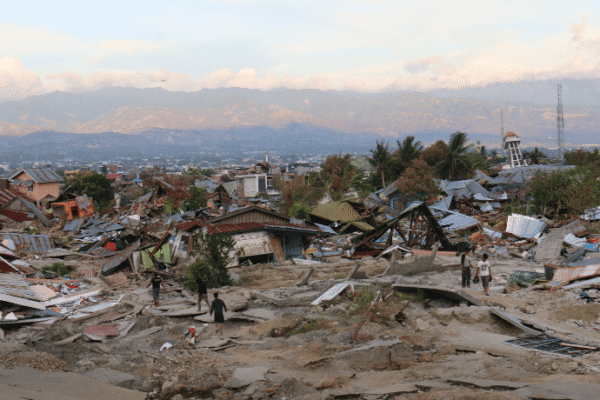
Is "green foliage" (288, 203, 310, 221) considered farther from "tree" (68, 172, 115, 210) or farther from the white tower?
the white tower

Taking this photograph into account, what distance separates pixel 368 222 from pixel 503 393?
2462 centimetres

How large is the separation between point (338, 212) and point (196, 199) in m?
12.3

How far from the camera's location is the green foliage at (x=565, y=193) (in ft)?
80.3

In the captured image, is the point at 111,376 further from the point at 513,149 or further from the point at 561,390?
the point at 513,149

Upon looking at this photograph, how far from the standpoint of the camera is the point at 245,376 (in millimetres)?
7184

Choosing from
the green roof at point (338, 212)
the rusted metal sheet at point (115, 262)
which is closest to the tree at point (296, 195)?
the green roof at point (338, 212)

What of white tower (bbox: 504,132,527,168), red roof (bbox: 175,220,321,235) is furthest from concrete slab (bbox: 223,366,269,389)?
white tower (bbox: 504,132,527,168)

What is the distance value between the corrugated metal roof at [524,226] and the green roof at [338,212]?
8.51 m

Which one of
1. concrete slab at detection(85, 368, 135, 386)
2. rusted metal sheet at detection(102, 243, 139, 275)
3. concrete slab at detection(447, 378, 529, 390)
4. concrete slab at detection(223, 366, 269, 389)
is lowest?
rusted metal sheet at detection(102, 243, 139, 275)

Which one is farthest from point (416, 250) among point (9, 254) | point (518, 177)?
point (518, 177)

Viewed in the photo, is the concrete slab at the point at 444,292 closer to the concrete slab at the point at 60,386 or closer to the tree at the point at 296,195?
the concrete slab at the point at 60,386

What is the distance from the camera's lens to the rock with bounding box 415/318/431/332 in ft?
28.5

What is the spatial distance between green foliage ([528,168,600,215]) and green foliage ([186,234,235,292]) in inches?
748

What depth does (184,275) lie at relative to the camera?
1645 centimetres
